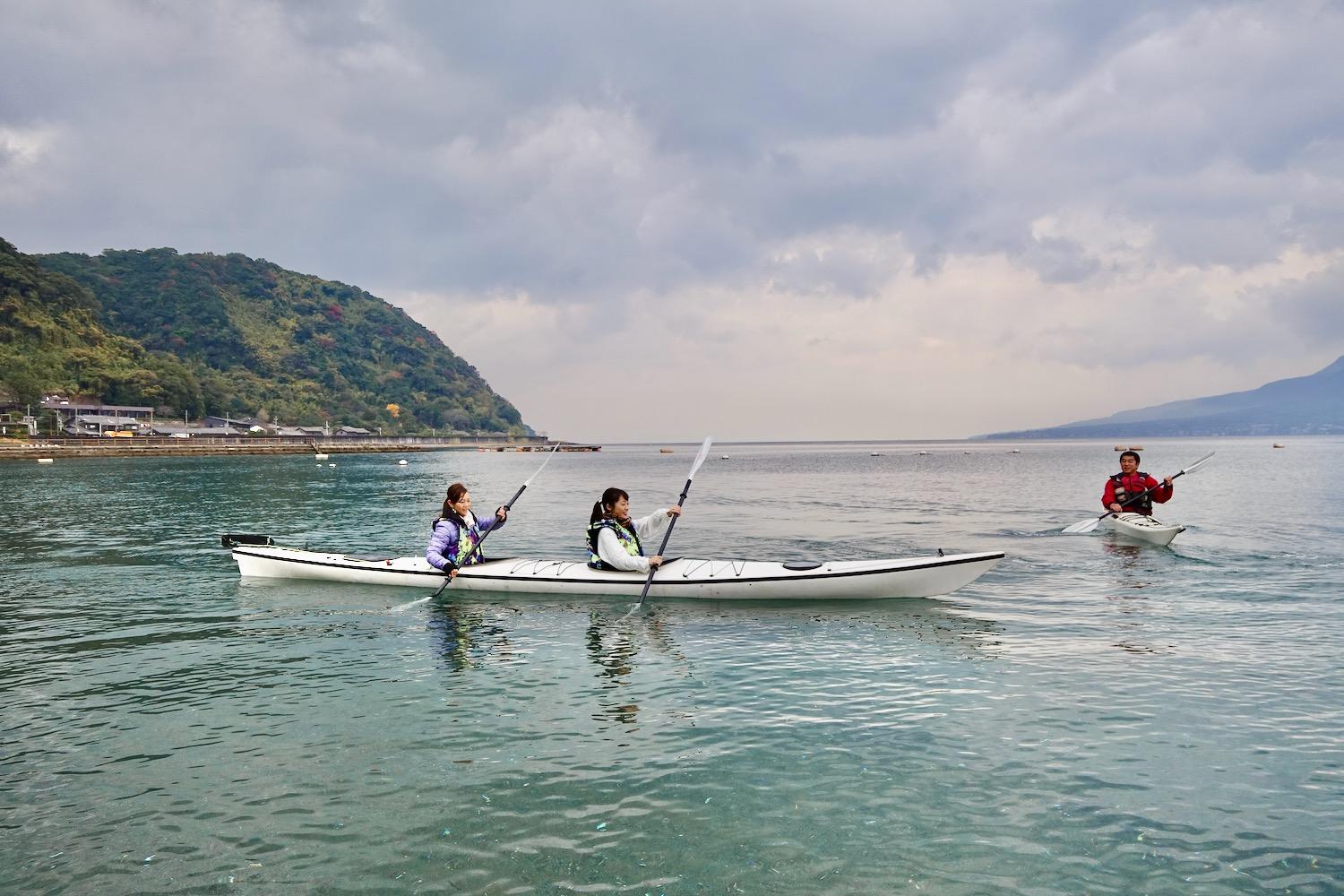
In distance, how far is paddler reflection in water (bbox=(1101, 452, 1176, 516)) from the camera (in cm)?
2170

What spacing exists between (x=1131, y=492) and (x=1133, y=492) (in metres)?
0.07

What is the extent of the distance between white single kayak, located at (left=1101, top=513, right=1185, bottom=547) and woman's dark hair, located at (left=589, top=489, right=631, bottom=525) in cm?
1478

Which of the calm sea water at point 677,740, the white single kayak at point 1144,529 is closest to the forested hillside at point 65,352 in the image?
the calm sea water at point 677,740

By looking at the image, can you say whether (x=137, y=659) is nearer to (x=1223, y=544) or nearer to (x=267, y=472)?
(x=1223, y=544)

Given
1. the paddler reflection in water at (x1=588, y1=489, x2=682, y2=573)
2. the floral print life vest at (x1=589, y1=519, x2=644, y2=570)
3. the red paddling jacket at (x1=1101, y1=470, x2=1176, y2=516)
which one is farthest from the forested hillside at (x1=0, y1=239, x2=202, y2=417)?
the red paddling jacket at (x1=1101, y1=470, x2=1176, y2=516)

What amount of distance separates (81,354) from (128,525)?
130 meters

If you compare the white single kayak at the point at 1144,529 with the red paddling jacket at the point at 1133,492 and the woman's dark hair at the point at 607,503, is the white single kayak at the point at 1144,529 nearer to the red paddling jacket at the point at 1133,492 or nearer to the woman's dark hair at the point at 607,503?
the red paddling jacket at the point at 1133,492

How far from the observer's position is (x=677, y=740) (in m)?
7.63

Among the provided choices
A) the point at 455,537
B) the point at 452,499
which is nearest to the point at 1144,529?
the point at 455,537

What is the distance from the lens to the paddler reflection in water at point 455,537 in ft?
47.3

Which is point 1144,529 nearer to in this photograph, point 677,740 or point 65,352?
point 677,740

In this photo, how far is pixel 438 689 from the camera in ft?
30.8

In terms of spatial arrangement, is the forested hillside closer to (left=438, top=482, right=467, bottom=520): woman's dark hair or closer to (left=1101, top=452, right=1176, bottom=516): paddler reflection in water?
(left=438, top=482, right=467, bottom=520): woman's dark hair

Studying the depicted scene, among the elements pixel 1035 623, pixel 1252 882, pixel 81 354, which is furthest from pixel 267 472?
pixel 81 354
